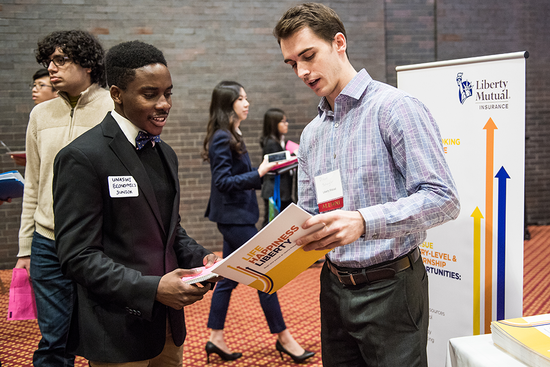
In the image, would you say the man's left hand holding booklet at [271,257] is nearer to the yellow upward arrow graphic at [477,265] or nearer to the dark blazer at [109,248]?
the dark blazer at [109,248]

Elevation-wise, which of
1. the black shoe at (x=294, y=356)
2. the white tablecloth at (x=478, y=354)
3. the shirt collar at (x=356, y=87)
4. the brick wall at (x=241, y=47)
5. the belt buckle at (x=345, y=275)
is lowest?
the black shoe at (x=294, y=356)

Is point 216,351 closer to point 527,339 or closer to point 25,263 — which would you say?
point 25,263

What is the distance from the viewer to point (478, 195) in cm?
209

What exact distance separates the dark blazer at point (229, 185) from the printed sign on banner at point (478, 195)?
1102mm

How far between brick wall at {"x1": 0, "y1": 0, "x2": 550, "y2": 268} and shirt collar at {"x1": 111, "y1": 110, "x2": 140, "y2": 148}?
4366 mm

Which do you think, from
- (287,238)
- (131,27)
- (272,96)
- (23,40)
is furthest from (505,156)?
(23,40)

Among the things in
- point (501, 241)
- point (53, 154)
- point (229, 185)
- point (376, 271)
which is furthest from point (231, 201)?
point (376, 271)

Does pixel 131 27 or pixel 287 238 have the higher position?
pixel 131 27

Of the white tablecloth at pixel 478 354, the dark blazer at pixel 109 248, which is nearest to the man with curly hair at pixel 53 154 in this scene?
the dark blazer at pixel 109 248

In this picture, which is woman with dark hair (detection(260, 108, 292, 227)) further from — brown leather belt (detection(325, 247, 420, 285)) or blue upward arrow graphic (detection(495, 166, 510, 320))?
brown leather belt (detection(325, 247, 420, 285))

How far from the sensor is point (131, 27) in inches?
210

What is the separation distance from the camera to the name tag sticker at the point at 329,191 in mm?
1373

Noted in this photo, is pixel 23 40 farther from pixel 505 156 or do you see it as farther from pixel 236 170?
pixel 505 156

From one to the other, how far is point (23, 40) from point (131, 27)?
1.19m
